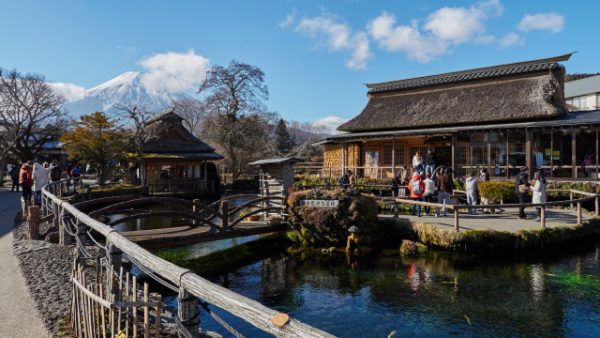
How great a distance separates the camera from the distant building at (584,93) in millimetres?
46906

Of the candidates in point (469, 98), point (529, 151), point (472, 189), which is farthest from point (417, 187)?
point (469, 98)

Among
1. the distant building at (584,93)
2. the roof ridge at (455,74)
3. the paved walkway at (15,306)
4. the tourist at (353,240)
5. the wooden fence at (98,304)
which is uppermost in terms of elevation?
the distant building at (584,93)

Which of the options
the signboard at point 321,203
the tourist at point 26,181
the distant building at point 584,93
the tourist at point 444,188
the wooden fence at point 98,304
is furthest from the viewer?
the distant building at point 584,93

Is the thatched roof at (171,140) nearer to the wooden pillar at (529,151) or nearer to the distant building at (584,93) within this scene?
the wooden pillar at (529,151)

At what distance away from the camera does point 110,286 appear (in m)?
4.05

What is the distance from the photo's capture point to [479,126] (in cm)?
2180

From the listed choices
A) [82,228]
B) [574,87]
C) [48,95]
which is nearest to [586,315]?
[82,228]

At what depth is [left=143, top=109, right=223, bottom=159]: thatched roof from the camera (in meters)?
30.1

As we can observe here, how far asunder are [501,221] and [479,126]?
10418 millimetres

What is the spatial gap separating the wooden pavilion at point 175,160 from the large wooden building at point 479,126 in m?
9.47

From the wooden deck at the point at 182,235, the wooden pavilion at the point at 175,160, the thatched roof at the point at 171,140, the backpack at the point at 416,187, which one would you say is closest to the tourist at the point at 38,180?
the wooden deck at the point at 182,235

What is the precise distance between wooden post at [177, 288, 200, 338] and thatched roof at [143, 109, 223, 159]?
27.9m

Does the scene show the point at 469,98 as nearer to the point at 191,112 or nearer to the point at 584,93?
the point at 584,93

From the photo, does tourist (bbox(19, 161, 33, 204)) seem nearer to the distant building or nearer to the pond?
the pond
